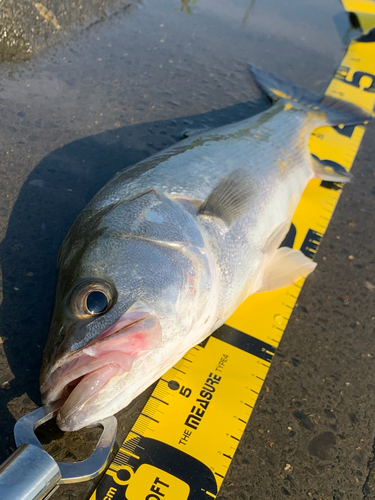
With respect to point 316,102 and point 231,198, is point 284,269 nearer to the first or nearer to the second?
point 231,198

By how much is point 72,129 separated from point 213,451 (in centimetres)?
291

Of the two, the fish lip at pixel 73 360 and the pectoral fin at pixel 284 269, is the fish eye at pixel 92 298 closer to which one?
the fish lip at pixel 73 360

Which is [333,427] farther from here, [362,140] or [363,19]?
[363,19]

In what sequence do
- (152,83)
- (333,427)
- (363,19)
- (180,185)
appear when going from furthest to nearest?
(363,19) → (152,83) → (180,185) → (333,427)

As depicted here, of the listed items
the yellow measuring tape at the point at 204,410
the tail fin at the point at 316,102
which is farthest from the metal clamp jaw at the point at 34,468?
the tail fin at the point at 316,102

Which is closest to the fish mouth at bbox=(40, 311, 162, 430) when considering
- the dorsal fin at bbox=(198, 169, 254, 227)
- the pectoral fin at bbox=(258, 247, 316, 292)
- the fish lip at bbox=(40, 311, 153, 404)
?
the fish lip at bbox=(40, 311, 153, 404)

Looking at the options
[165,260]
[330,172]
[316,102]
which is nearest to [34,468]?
[165,260]

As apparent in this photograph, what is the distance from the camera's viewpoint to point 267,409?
2271 millimetres

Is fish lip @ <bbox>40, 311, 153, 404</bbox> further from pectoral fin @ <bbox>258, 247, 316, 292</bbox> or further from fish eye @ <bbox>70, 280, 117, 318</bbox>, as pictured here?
pectoral fin @ <bbox>258, 247, 316, 292</bbox>

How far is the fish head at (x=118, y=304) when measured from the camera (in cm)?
161

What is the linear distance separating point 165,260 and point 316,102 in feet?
10.5

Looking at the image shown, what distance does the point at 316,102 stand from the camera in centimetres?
427

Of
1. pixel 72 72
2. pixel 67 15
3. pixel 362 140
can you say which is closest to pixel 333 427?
pixel 362 140

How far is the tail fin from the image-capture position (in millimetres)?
4086
